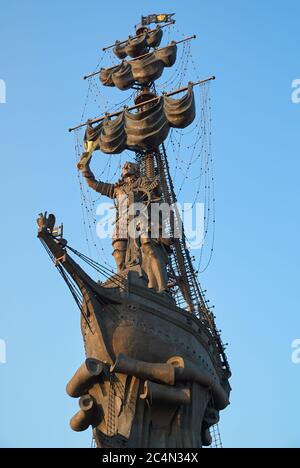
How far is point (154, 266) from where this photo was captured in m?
26.8

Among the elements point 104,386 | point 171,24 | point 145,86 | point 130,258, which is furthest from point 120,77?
point 104,386

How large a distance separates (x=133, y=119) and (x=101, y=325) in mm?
10861

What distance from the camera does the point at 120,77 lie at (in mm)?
36219

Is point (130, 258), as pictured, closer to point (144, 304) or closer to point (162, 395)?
point (144, 304)

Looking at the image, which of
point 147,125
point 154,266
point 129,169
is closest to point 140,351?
point 154,266

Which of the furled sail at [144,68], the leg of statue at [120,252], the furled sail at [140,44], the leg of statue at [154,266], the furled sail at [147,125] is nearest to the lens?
the leg of statue at [154,266]

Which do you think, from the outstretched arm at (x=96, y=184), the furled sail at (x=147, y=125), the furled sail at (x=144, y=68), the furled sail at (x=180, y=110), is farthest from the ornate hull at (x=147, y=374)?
the furled sail at (x=144, y=68)

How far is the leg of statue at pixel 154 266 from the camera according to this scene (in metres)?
26.2

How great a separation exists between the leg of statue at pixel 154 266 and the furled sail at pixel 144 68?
1089 centimetres

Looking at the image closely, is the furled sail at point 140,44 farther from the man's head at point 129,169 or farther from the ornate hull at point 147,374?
the ornate hull at point 147,374

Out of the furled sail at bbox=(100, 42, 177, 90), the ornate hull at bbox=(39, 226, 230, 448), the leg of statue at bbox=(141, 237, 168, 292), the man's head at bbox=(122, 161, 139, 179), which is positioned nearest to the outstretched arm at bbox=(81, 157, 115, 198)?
the man's head at bbox=(122, 161, 139, 179)

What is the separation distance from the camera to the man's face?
30.3m

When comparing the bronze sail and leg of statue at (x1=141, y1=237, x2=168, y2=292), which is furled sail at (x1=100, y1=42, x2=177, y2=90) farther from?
leg of statue at (x1=141, y1=237, x2=168, y2=292)

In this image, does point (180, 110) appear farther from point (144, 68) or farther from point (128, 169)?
point (144, 68)
